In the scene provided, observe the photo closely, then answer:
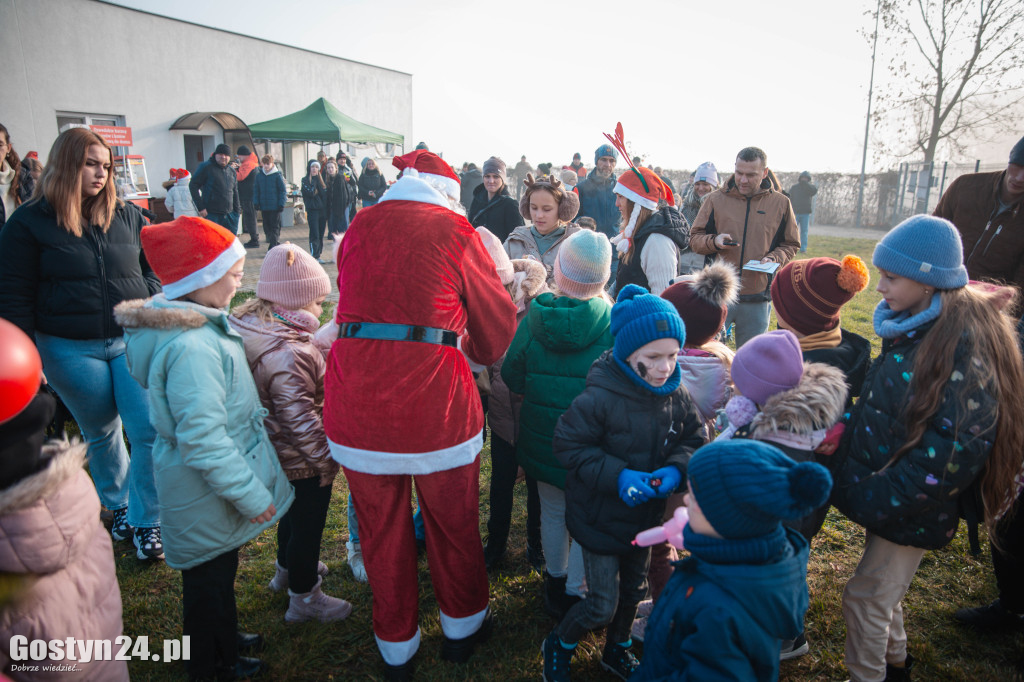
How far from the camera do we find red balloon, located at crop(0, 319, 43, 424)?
1.36 metres

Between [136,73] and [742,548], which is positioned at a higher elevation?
[136,73]

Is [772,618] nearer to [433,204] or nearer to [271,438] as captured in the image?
[433,204]

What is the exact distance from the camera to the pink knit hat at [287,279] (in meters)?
2.65

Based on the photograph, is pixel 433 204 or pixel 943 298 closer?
pixel 943 298

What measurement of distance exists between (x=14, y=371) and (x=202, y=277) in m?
0.98

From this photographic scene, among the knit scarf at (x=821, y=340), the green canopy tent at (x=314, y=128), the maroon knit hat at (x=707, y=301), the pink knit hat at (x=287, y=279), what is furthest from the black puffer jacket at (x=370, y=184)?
the knit scarf at (x=821, y=340)

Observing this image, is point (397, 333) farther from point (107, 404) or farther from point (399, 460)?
point (107, 404)

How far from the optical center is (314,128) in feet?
54.4

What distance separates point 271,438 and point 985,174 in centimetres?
442

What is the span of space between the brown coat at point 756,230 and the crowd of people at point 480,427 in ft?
5.15

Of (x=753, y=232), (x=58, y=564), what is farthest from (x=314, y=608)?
(x=753, y=232)

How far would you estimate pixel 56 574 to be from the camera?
1.72 metres

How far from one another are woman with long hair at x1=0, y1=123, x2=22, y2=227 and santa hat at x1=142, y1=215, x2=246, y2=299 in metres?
2.72

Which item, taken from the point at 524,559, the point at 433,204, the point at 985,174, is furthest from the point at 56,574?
the point at 985,174
